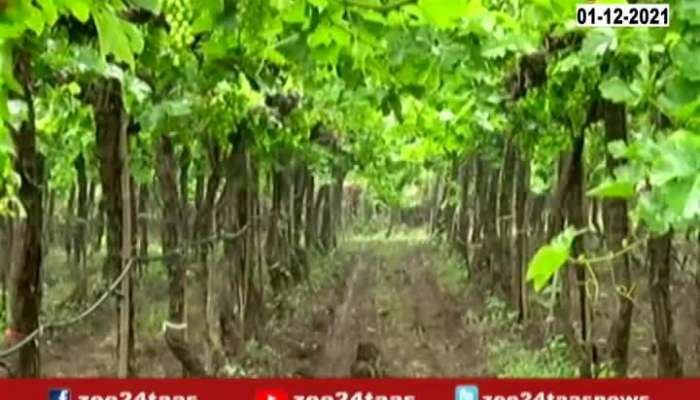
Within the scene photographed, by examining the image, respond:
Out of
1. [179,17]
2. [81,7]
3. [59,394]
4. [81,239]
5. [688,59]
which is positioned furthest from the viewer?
[81,239]

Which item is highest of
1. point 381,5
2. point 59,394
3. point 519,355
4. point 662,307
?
point 381,5

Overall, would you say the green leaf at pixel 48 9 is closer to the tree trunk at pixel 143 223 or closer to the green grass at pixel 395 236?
the tree trunk at pixel 143 223

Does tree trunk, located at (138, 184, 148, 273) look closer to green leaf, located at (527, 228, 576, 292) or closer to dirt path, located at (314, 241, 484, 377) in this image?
dirt path, located at (314, 241, 484, 377)

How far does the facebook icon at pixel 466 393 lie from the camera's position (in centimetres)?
337

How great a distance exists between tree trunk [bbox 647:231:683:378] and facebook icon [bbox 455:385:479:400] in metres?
3.53

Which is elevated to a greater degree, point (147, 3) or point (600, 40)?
point (600, 40)

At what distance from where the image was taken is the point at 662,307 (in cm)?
679

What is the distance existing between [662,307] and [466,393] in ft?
12.1

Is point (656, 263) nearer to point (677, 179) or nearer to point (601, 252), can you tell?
point (601, 252)

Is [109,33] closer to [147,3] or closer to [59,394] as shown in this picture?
[147,3]

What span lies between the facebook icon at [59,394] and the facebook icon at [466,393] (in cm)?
112

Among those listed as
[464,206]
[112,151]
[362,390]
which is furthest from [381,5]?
[464,206]

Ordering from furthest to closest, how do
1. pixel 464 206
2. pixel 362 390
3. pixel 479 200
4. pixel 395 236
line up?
pixel 395 236 < pixel 464 206 < pixel 479 200 < pixel 362 390

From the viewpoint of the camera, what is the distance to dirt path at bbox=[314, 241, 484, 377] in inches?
481
